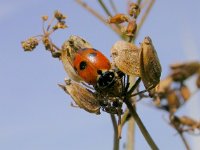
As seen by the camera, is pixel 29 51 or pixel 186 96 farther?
pixel 186 96

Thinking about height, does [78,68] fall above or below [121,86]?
above

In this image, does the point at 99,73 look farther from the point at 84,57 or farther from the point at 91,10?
the point at 91,10

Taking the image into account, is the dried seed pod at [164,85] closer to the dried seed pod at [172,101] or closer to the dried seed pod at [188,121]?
the dried seed pod at [172,101]

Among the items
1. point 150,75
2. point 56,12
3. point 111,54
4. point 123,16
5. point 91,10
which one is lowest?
point 150,75

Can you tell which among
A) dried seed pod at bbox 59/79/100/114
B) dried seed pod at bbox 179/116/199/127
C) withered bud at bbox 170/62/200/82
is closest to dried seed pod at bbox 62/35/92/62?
dried seed pod at bbox 59/79/100/114

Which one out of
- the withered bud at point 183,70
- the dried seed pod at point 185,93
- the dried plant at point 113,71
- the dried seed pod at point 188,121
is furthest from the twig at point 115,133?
the withered bud at point 183,70

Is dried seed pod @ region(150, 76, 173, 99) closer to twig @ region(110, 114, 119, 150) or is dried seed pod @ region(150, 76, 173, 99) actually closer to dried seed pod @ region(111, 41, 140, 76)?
twig @ region(110, 114, 119, 150)

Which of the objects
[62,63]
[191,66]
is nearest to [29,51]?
[62,63]

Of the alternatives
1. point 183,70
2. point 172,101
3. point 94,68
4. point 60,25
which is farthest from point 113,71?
point 183,70
